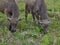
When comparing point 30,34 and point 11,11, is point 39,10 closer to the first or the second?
point 11,11

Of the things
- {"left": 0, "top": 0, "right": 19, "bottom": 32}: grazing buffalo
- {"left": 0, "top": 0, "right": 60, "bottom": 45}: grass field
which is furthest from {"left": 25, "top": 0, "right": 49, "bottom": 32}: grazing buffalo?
{"left": 0, "top": 0, "right": 19, "bottom": 32}: grazing buffalo

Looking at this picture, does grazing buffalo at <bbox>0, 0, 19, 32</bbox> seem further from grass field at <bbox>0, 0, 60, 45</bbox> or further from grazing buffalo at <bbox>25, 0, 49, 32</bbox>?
grazing buffalo at <bbox>25, 0, 49, 32</bbox>

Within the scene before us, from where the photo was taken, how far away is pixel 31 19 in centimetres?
1108

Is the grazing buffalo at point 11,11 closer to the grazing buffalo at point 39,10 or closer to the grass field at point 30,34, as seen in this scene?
the grass field at point 30,34

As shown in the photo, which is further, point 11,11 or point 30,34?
point 11,11

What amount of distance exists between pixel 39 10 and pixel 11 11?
44.7 inches

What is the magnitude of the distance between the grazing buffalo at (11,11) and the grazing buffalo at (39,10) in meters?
0.72

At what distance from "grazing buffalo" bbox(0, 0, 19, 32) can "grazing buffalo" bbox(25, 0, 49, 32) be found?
0.72 metres

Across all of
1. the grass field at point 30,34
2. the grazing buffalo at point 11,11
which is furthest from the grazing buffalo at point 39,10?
the grazing buffalo at point 11,11

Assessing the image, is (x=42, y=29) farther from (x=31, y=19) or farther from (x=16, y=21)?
(x=31, y=19)

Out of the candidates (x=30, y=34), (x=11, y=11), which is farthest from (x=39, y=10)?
(x=30, y=34)

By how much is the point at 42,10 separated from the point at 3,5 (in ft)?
5.45

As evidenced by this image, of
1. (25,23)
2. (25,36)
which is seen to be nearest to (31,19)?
(25,23)

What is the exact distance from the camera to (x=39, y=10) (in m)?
10.1
